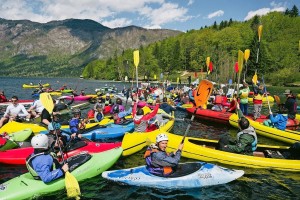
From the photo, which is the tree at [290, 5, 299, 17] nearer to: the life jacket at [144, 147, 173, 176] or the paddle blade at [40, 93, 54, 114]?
the paddle blade at [40, 93, 54, 114]

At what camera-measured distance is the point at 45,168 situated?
23.8 feet

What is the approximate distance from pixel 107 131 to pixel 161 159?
20.9 feet

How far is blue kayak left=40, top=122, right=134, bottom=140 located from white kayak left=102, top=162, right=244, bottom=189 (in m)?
5.22

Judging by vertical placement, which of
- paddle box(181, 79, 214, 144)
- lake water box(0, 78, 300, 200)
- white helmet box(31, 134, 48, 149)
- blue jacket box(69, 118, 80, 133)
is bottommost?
lake water box(0, 78, 300, 200)

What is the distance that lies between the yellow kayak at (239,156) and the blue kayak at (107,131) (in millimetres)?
2479

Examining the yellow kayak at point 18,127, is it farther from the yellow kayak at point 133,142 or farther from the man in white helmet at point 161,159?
the man in white helmet at point 161,159

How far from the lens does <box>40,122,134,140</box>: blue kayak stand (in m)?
13.5

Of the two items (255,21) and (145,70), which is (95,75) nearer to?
(145,70)

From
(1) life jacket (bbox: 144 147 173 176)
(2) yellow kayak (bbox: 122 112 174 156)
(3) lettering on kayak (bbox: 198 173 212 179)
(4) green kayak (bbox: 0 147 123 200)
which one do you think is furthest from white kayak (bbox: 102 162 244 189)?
(2) yellow kayak (bbox: 122 112 174 156)

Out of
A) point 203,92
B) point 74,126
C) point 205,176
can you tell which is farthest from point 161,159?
point 74,126

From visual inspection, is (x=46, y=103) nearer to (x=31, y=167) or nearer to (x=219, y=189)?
(x=31, y=167)

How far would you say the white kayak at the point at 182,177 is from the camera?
26.5 feet

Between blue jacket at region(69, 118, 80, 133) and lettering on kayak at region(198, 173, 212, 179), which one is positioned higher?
blue jacket at region(69, 118, 80, 133)

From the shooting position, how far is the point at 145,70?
112688mm
